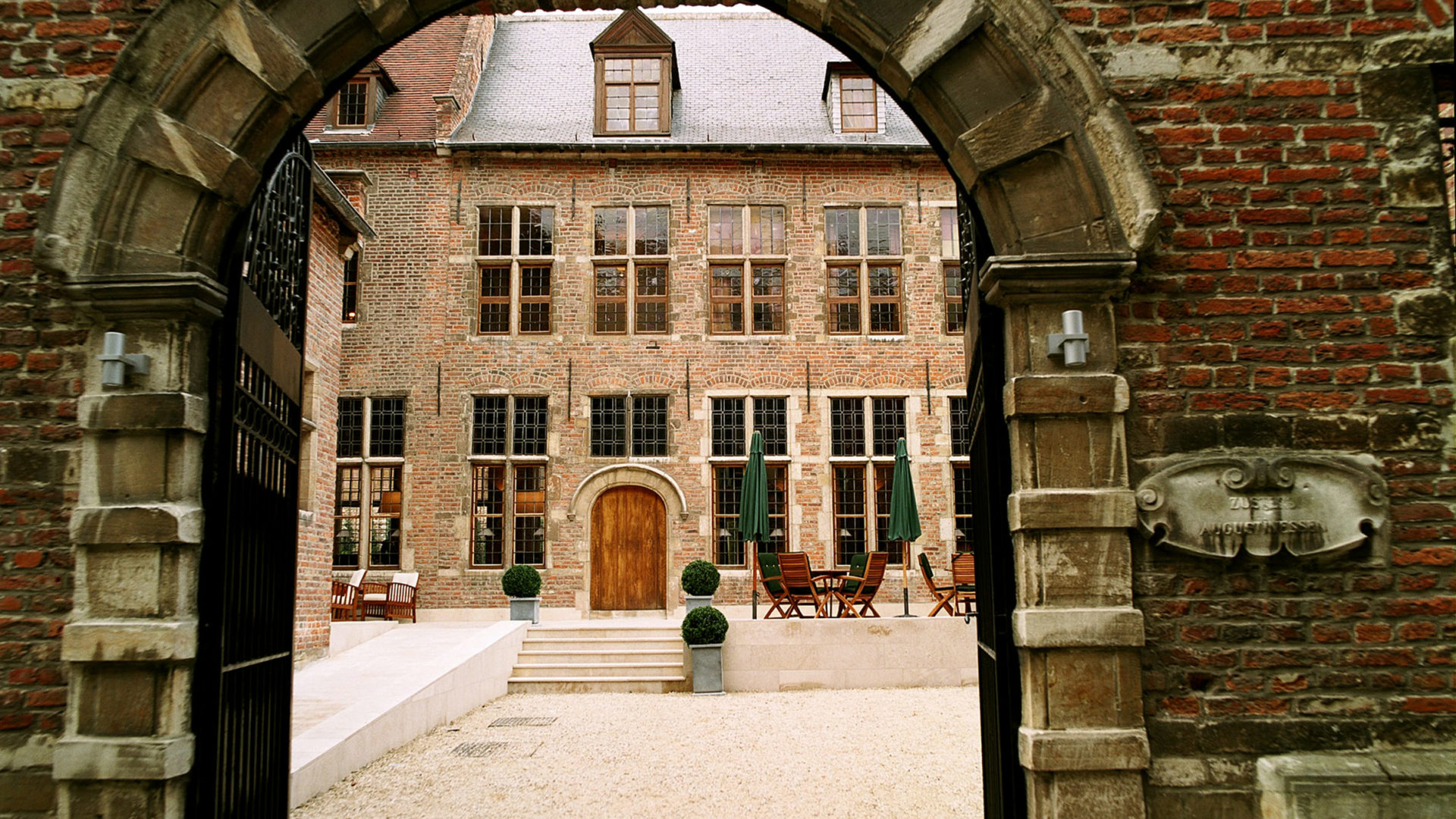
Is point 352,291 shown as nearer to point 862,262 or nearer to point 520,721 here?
point 862,262

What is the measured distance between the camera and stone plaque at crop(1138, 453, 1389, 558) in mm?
3482

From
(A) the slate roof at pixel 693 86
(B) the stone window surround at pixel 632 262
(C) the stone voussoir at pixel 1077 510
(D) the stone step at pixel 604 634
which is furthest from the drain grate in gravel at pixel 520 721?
(A) the slate roof at pixel 693 86

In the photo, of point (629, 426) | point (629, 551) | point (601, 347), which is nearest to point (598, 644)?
point (629, 551)

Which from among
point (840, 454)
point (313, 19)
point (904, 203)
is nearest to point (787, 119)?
point (904, 203)

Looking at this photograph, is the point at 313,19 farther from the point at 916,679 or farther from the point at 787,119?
the point at 787,119

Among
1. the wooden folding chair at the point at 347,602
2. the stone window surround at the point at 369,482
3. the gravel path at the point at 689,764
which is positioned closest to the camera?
the gravel path at the point at 689,764

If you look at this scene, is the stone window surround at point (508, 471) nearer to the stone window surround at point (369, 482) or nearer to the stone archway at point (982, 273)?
the stone window surround at point (369, 482)

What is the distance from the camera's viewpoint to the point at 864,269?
17312mm

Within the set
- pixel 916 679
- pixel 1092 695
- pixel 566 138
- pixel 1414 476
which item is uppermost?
pixel 566 138

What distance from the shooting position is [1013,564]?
12.5 feet

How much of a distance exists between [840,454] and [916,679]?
5.82 metres

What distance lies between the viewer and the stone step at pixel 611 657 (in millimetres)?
12281

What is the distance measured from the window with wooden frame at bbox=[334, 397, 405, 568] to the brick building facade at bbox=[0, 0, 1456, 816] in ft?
44.1

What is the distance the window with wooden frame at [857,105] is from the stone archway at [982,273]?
47.8 feet
